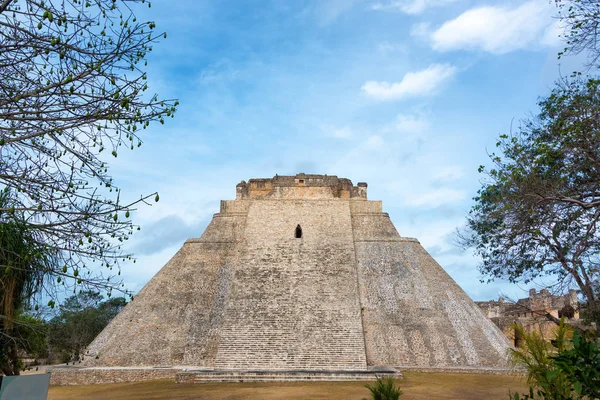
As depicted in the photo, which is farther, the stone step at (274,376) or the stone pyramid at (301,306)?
the stone pyramid at (301,306)

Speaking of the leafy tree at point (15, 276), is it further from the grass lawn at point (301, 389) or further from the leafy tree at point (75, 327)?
the leafy tree at point (75, 327)

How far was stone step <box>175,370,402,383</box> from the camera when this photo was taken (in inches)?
465

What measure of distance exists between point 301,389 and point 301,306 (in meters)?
4.55

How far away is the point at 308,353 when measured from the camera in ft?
44.1

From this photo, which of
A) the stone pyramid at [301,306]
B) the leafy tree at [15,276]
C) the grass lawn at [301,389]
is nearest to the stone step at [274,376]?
the grass lawn at [301,389]

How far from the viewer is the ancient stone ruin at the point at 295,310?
13352 millimetres

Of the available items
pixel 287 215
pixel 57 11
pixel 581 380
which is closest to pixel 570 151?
pixel 581 380

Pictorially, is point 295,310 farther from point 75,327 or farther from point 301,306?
point 75,327

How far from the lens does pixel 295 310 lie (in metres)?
15.1

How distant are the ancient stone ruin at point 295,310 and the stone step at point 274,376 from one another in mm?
45

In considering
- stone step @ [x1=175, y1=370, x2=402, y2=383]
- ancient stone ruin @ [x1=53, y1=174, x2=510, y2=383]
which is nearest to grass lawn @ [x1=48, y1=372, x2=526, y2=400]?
stone step @ [x1=175, y1=370, x2=402, y2=383]

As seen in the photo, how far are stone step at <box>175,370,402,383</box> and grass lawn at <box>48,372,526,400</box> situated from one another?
0.28m

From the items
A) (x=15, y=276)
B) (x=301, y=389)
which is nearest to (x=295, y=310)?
(x=301, y=389)

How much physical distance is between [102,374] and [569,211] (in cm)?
1115
